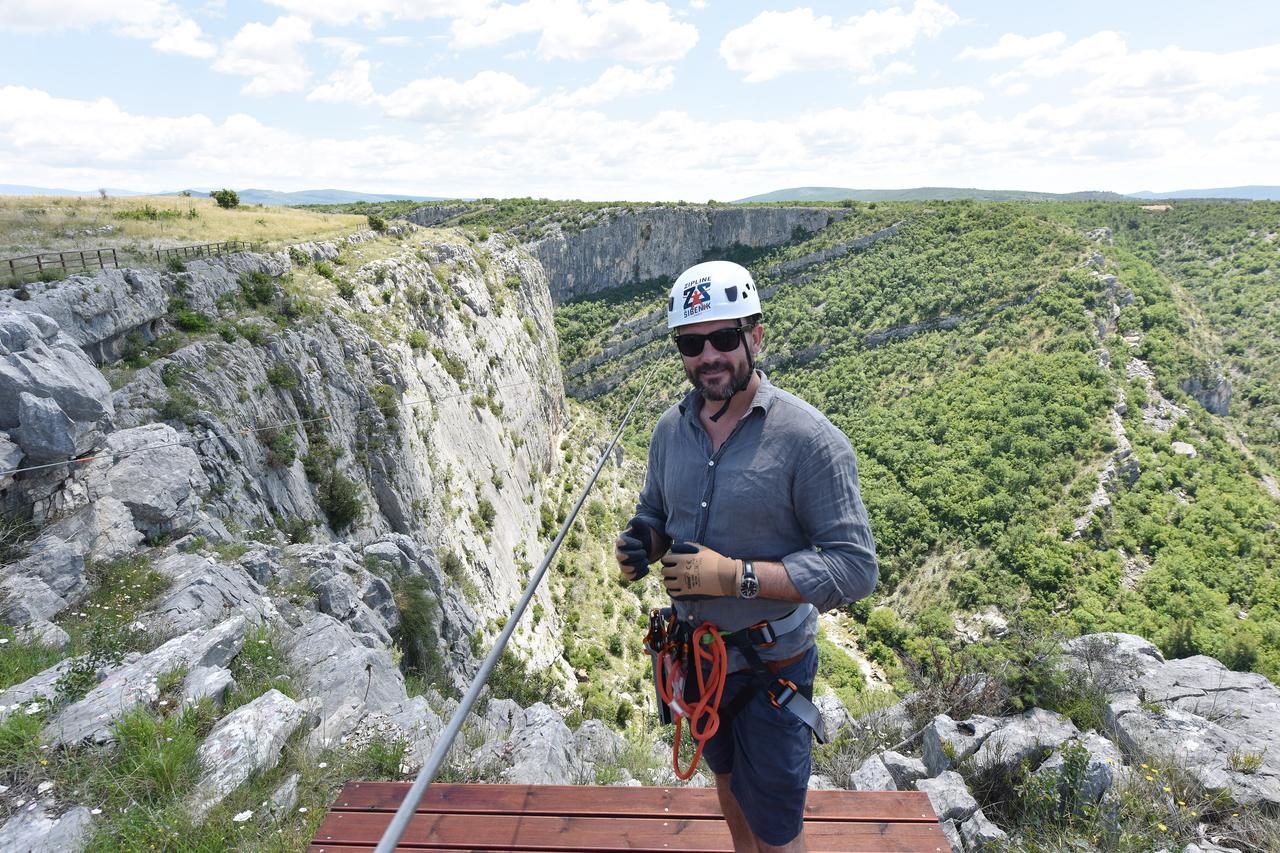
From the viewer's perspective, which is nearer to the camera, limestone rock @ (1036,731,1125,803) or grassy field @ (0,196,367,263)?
limestone rock @ (1036,731,1125,803)

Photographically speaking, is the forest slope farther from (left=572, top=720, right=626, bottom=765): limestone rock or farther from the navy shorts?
the navy shorts

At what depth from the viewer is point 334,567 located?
372 inches

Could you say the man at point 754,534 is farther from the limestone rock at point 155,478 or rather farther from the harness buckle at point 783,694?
the limestone rock at point 155,478

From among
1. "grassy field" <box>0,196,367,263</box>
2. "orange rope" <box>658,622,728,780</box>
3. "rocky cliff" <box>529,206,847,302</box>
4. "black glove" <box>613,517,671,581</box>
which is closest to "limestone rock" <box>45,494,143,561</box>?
"black glove" <box>613,517,671,581</box>

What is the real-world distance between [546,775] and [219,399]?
1083cm

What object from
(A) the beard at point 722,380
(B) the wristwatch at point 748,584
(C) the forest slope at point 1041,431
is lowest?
(C) the forest slope at point 1041,431

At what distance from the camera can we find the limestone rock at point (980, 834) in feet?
14.8

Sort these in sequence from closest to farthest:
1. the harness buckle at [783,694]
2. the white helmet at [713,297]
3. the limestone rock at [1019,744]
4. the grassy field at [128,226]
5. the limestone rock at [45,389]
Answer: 1. the harness buckle at [783,694]
2. the white helmet at [713,297]
3. the limestone rock at [1019,744]
4. the limestone rock at [45,389]
5. the grassy field at [128,226]

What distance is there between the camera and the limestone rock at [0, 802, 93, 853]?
342 centimetres

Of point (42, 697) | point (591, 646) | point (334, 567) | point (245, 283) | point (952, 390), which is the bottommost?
point (591, 646)

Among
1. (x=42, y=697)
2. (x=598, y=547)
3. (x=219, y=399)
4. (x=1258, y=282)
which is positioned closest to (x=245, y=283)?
(x=219, y=399)

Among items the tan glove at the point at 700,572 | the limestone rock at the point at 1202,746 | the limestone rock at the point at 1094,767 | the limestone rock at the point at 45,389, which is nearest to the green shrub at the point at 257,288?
the limestone rock at the point at 45,389

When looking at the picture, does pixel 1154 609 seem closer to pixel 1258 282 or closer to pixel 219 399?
pixel 219 399

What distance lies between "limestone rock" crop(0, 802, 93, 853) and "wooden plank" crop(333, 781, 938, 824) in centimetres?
136
